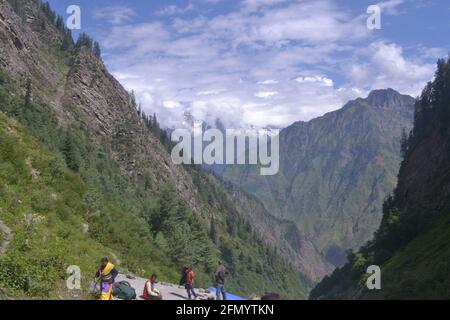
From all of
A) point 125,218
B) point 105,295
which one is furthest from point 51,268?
point 125,218

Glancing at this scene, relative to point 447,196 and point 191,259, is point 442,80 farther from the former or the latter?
point 191,259

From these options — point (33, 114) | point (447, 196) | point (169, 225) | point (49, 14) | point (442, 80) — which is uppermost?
point (49, 14)

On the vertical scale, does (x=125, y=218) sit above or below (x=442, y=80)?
below

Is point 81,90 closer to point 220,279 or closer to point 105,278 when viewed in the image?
point 220,279

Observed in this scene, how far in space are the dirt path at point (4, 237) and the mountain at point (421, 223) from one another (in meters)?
32.3

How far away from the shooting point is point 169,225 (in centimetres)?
7169

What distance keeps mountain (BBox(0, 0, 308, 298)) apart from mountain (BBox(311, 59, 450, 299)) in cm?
2427

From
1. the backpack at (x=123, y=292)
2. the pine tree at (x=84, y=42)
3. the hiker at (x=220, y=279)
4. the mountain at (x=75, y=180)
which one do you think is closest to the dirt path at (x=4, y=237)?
the mountain at (x=75, y=180)

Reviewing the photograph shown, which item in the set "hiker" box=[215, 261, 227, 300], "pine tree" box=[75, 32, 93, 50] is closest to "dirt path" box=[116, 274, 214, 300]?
"hiker" box=[215, 261, 227, 300]

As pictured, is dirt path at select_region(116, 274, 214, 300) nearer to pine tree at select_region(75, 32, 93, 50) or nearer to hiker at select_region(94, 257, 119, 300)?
hiker at select_region(94, 257, 119, 300)

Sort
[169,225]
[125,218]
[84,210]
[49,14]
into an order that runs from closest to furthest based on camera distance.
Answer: [84,210] → [125,218] → [169,225] → [49,14]
